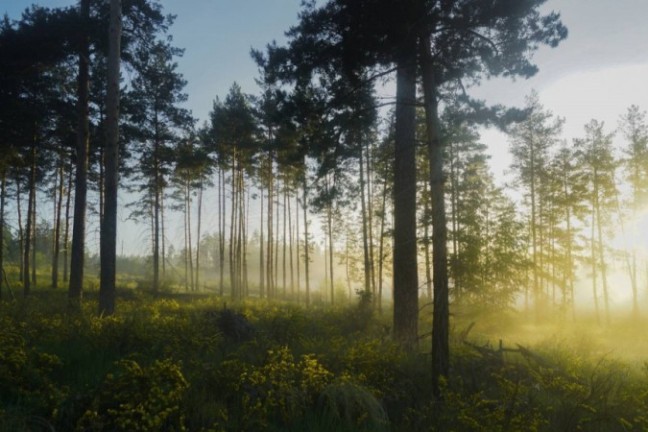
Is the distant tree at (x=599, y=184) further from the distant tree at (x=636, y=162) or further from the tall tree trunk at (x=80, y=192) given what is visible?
the tall tree trunk at (x=80, y=192)

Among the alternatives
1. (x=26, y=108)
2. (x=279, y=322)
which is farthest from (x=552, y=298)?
(x=26, y=108)

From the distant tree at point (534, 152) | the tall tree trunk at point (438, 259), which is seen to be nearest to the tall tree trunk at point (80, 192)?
the tall tree trunk at point (438, 259)

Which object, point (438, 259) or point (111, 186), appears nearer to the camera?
point (438, 259)

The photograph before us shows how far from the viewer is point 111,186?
32.3 ft

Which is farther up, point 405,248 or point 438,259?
point 405,248

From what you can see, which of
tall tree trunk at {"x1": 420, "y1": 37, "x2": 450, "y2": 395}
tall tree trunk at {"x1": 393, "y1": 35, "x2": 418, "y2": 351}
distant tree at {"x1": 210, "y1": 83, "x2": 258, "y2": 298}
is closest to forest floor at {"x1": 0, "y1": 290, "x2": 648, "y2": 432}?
tall tree trunk at {"x1": 420, "y1": 37, "x2": 450, "y2": 395}

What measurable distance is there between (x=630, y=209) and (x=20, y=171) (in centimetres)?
3981

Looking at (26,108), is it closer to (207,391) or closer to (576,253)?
(207,391)

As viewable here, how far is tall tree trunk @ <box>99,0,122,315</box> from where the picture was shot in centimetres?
984

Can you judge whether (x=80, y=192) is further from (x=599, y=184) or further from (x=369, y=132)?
(x=599, y=184)

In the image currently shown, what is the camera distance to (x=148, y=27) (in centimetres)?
1145

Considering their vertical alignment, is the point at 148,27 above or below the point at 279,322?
above

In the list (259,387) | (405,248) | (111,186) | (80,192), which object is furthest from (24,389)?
(80,192)

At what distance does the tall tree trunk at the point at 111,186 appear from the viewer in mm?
9836
